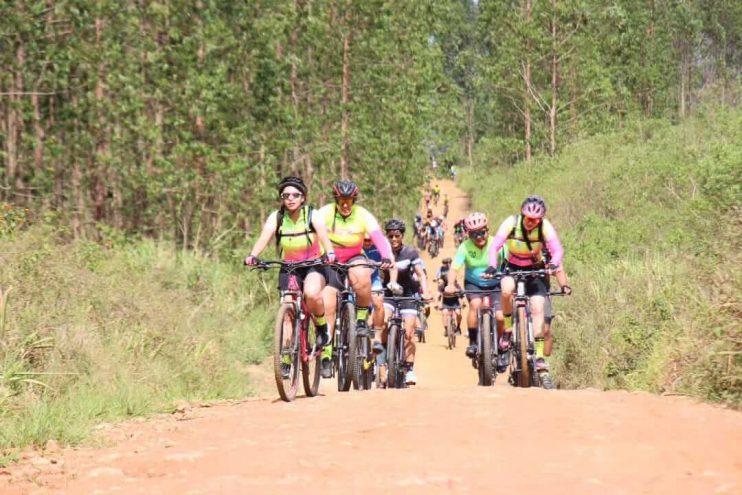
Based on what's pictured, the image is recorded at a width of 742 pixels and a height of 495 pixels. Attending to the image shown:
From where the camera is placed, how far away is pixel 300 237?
32.8 feet

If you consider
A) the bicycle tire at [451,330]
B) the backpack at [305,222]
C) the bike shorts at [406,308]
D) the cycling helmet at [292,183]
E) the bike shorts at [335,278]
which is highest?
the cycling helmet at [292,183]

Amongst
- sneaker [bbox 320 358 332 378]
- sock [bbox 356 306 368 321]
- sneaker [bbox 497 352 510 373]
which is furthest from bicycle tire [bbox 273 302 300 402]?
sneaker [bbox 497 352 510 373]

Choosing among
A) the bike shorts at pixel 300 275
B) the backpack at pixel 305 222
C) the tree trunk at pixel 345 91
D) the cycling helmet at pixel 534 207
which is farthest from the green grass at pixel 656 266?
the tree trunk at pixel 345 91

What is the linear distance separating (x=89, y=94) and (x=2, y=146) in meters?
2.52

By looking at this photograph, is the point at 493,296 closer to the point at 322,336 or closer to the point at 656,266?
the point at 322,336

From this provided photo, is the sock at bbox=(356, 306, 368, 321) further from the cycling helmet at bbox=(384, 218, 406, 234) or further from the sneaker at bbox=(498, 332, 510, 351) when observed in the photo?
the cycling helmet at bbox=(384, 218, 406, 234)

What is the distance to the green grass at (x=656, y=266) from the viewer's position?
9.56 metres

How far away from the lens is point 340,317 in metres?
10.7

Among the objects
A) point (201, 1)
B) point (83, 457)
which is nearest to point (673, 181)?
point (201, 1)

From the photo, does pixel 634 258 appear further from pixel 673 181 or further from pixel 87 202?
pixel 87 202

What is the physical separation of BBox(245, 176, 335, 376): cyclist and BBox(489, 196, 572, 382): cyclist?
7.10 ft

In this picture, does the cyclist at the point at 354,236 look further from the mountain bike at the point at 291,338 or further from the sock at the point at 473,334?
the sock at the point at 473,334

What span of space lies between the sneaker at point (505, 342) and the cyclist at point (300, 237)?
262 centimetres

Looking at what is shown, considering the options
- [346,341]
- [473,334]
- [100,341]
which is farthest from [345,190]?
[100,341]
